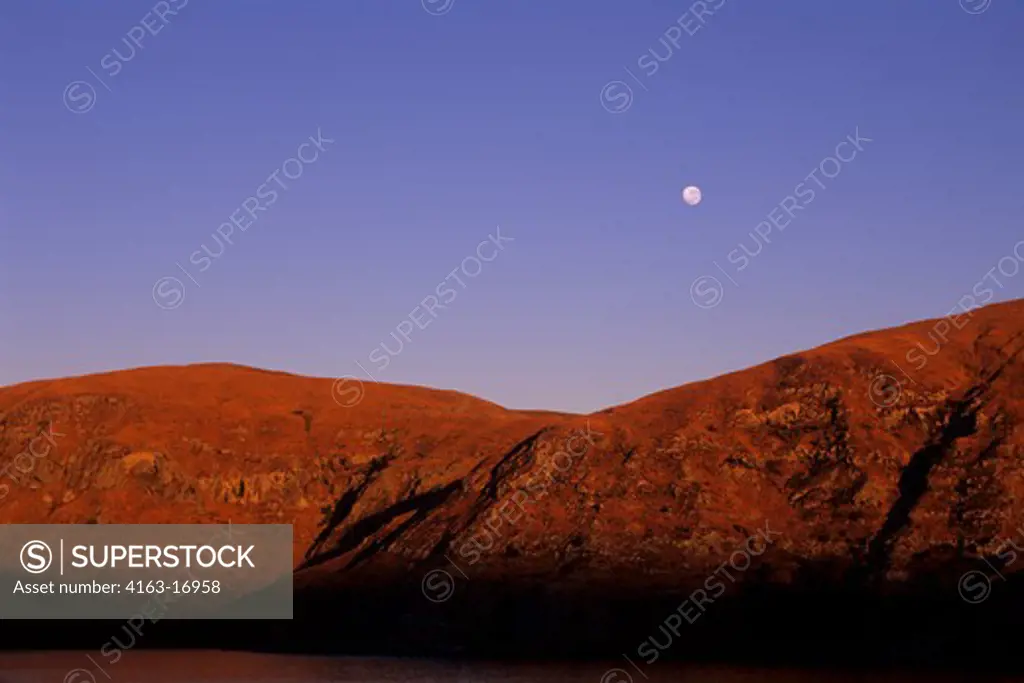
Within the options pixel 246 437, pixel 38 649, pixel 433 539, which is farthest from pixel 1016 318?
pixel 38 649

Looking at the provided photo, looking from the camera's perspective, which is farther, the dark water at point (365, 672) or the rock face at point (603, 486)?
the rock face at point (603, 486)

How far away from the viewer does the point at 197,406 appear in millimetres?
109375

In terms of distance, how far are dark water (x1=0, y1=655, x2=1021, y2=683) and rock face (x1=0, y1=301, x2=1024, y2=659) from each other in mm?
7960

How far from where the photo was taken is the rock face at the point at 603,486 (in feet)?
253

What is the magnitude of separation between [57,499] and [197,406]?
44.4 feet

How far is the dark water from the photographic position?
5925 cm

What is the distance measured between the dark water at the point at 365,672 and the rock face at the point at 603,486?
7960 millimetres

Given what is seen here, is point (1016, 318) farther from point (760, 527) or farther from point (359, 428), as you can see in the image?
point (359, 428)

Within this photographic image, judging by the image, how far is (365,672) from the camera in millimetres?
63781

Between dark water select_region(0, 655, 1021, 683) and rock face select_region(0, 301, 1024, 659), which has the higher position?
rock face select_region(0, 301, 1024, 659)

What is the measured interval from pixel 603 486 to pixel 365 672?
26.5 m

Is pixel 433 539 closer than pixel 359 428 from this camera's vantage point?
Yes

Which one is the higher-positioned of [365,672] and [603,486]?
[603,486]

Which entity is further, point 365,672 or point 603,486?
point 603,486
